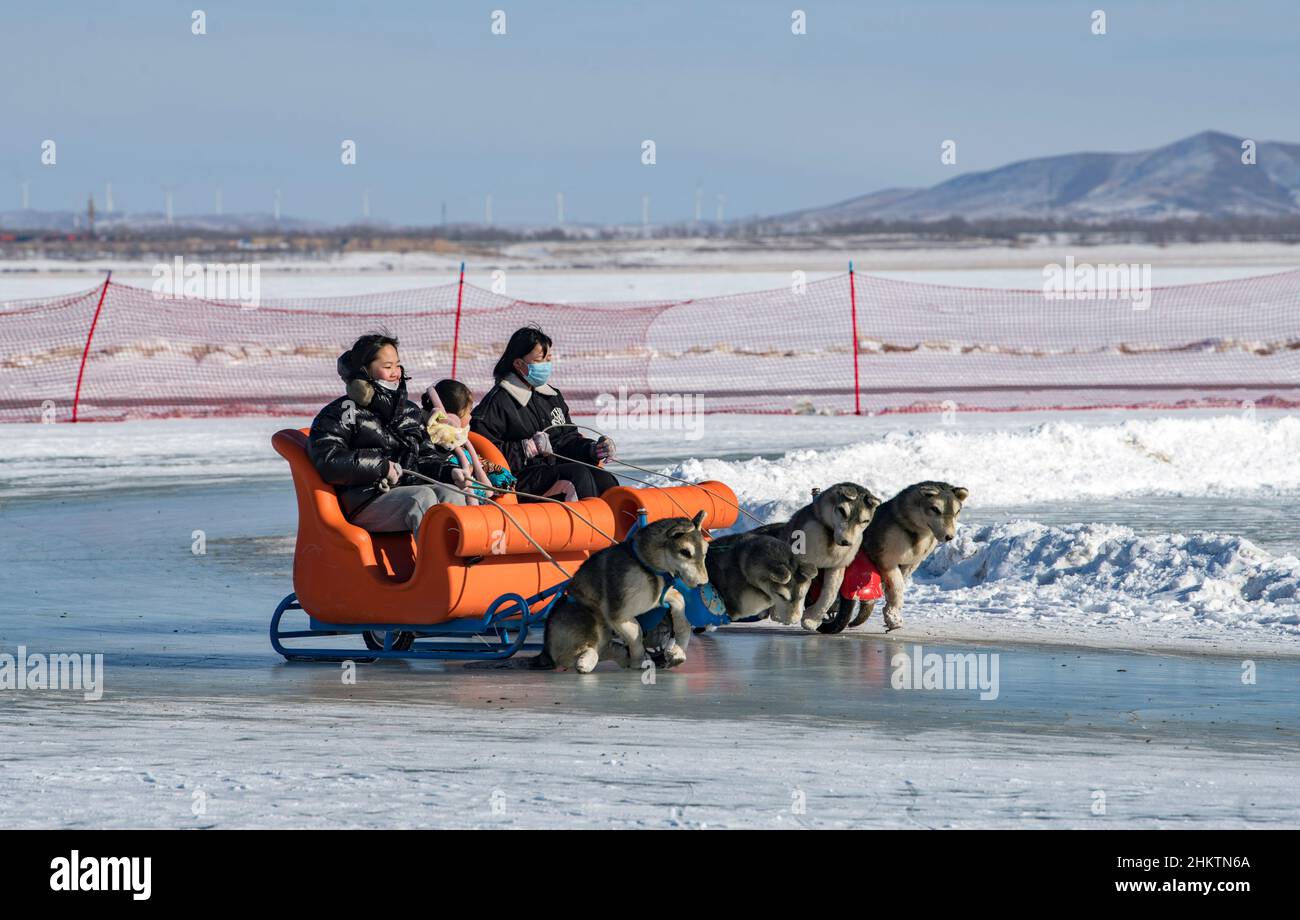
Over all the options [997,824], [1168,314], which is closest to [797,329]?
[1168,314]

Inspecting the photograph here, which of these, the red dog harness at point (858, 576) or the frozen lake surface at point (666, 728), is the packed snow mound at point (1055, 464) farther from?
the red dog harness at point (858, 576)

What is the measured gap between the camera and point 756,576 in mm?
7848

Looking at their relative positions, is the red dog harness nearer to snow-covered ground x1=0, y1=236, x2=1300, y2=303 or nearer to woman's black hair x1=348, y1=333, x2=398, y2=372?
woman's black hair x1=348, y1=333, x2=398, y2=372

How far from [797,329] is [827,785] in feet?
98.7

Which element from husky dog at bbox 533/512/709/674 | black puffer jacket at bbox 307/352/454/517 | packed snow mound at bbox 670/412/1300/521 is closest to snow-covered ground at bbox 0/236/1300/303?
packed snow mound at bbox 670/412/1300/521

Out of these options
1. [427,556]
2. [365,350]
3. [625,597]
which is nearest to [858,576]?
[625,597]

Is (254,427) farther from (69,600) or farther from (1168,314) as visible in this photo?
(1168,314)

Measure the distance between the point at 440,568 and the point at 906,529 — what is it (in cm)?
215

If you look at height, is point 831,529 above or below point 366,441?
below

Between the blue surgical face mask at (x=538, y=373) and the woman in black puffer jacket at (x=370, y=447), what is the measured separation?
3.39 ft

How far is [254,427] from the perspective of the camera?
2095cm

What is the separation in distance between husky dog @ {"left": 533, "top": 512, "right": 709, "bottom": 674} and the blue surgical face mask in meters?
1.79

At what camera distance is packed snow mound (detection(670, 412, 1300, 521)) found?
13.7 meters

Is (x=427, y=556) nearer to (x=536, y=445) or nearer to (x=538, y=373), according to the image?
(x=536, y=445)
